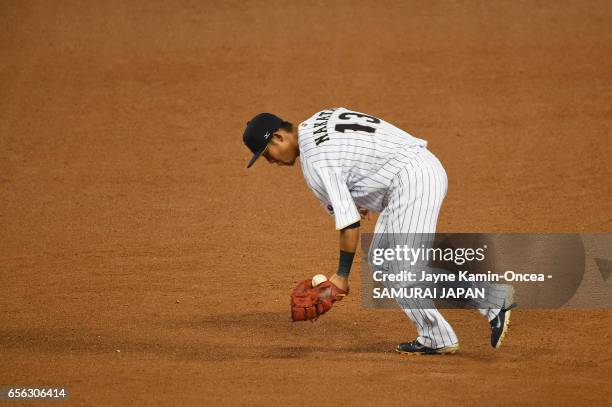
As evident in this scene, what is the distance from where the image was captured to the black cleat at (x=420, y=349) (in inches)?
254

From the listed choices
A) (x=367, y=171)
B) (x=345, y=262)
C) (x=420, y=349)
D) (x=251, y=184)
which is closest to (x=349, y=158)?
(x=367, y=171)

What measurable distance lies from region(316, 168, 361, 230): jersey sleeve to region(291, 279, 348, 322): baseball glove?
425 mm

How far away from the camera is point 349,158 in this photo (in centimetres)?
611

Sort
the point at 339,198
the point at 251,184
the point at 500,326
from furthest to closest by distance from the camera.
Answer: the point at 251,184 < the point at 500,326 < the point at 339,198

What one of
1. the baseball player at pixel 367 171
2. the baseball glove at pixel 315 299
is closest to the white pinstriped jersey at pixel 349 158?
the baseball player at pixel 367 171

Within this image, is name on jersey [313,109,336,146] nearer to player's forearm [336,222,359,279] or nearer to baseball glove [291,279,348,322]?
player's forearm [336,222,359,279]

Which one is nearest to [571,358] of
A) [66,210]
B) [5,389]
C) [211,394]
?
[211,394]

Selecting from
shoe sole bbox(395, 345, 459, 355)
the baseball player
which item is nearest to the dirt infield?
shoe sole bbox(395, 345, 459, 355)

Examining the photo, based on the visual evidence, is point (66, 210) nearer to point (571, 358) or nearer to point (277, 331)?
point (277, 331)

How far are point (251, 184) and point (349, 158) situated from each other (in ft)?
12.4

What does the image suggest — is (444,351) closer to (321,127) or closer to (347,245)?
(347,245)

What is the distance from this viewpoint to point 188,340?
6852mm

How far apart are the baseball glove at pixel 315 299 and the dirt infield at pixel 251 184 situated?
0.39 metres

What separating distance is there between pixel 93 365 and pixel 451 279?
2.46 meters
